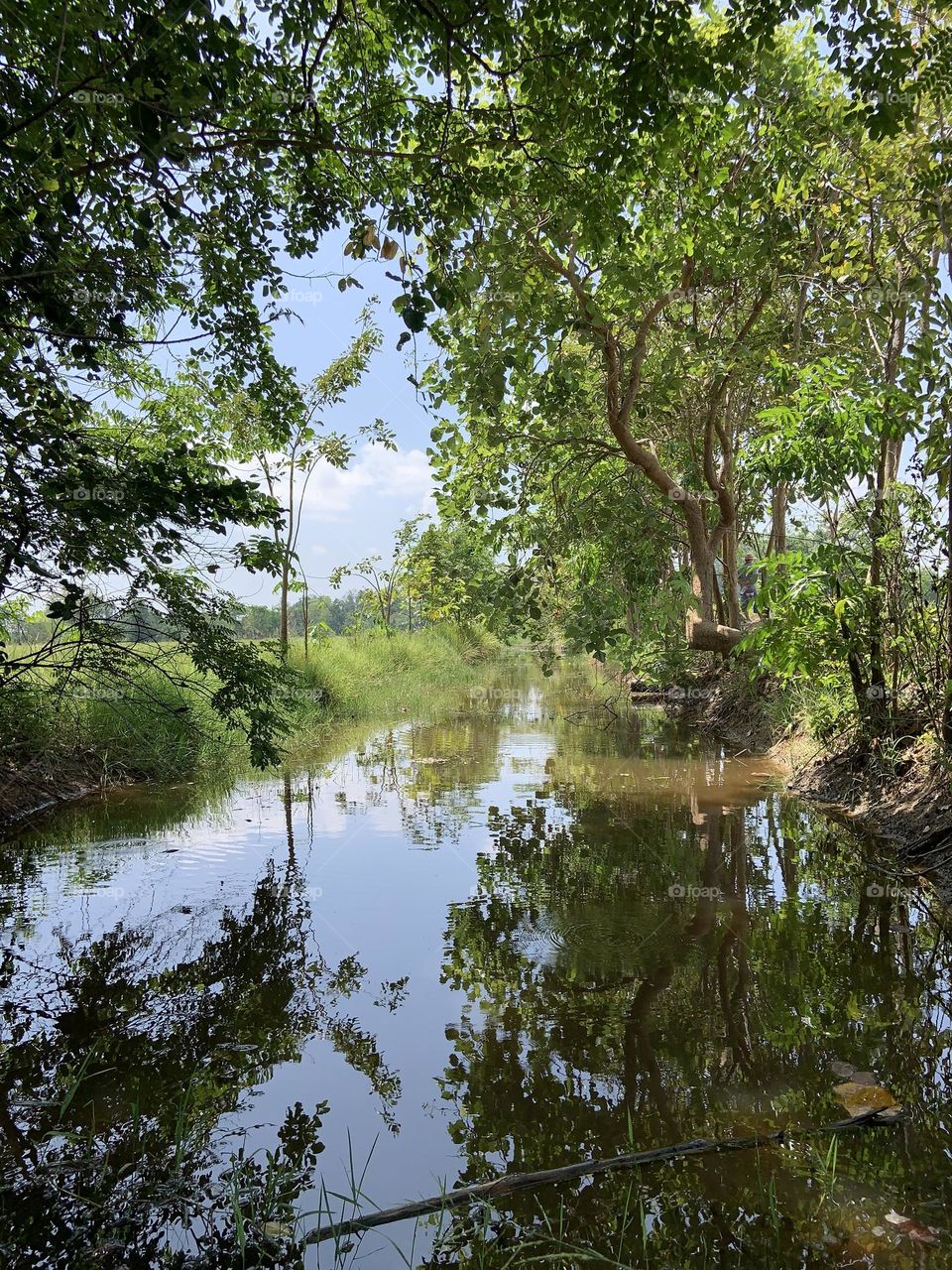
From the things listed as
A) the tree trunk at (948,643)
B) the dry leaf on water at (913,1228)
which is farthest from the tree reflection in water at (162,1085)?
the tree trunk at (948,643)

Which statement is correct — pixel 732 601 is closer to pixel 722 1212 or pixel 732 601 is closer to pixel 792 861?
pixel 792 861

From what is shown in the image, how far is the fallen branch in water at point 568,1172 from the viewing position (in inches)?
86.7

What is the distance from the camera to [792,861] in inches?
225

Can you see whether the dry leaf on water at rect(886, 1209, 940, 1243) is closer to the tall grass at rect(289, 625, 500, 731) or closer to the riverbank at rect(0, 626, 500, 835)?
the riverbank at rect(0, 626, 500, 835)

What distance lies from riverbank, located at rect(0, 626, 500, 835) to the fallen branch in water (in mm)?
2767

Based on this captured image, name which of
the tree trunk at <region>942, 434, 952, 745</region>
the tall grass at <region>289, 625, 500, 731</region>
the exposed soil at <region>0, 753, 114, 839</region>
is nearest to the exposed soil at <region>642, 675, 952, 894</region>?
the tree trunk at <region>942, 434, 952, 745</region>

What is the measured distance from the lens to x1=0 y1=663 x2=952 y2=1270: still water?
2258 mm

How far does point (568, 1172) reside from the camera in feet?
7.72

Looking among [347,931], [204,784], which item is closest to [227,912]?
[347,931]

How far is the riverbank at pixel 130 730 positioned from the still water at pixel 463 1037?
0.74m

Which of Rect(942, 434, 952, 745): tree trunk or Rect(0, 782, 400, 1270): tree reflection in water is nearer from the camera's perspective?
Rect(0, 782, 400, 1270): tree reflection in water

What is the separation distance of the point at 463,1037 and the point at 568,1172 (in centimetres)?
107

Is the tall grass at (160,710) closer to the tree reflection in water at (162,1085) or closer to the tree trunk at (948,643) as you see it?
the tree reflection in water at (162,1085)

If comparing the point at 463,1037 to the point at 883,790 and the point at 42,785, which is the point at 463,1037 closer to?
the point at 883,790
